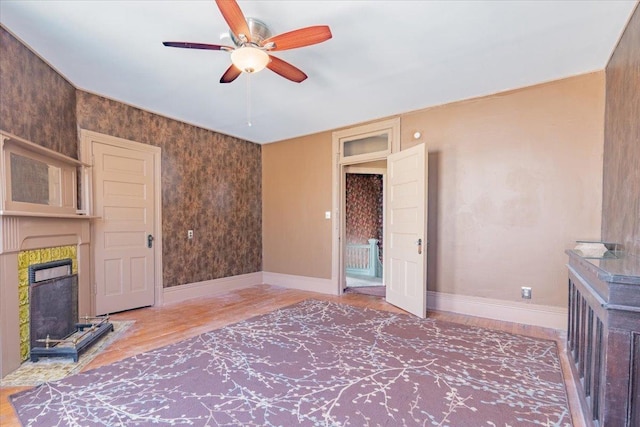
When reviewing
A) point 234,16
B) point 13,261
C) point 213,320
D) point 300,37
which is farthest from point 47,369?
point 300,37

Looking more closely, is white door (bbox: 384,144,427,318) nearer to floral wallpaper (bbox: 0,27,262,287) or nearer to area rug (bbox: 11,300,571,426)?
area rug (bbox: 11,300,571,426)

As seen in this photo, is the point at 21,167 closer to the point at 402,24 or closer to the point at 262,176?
the point at 402,24

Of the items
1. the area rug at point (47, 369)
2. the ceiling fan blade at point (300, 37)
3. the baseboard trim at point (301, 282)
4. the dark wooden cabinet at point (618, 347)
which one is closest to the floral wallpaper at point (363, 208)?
the baseboard trim at point (301, 282)

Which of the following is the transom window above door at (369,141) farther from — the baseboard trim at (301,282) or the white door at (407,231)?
the baseboard trim at (301,282)

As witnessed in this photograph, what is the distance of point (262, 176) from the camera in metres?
5.96

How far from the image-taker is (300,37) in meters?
2.07

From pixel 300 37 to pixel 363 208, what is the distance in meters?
5.83

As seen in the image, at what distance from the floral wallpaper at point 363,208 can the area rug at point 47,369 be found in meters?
5.57

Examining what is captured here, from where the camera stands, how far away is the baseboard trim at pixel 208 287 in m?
4.49

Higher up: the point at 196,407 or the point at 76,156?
the point at 76,156

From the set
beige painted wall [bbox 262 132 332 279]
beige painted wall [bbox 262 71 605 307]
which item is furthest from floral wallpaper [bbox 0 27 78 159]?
beige painted wall [bbox 262 71 605 307]

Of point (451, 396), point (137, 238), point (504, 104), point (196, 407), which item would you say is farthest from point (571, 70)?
point (137, 238)

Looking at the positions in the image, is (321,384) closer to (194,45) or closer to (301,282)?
(194,45)

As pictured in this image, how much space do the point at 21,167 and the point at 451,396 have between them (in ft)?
12.1
